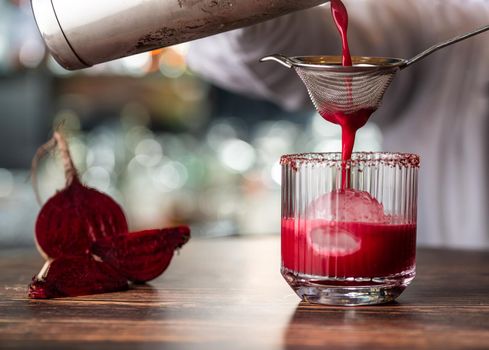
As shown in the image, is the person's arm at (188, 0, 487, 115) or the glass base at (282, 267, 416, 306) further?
the person's arm at (188, 0, 487, 115)

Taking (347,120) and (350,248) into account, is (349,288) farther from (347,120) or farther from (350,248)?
(347,120)

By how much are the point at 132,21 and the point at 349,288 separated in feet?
1.13

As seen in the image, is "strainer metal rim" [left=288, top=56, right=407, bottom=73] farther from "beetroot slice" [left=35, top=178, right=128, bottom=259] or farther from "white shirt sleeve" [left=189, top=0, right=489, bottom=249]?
"white shirt sleeve" [left=189, top=0, right=489, bottom=249]

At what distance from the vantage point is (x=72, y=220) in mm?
920

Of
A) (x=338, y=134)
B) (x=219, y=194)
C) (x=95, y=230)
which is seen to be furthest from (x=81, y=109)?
(x=95, y=230)

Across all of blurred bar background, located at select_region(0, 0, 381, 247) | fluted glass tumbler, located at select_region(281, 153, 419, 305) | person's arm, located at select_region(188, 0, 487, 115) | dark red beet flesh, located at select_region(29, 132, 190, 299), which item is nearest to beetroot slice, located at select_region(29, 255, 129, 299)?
dark red beet flesh, located at select_region(29, 132, 190, 299)

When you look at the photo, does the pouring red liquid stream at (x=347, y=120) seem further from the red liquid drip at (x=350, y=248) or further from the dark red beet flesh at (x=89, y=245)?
the dark red beet flesh at (x=89, y=245)

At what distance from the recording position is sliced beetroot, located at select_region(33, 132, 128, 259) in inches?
36.2

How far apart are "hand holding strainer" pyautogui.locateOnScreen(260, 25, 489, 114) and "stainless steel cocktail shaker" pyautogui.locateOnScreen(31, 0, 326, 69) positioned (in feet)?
0.18

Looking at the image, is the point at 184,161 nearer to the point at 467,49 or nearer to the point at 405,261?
the point at 467,49

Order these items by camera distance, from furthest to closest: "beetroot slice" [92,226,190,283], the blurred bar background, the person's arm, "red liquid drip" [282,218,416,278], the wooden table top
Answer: the blurred bar background → the person's arm → "beetroot slice" [92,226,190,283] → "red liquid drip" [282,218,416,278] → the wooden table top

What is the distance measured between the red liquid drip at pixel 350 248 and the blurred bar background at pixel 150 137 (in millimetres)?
1823

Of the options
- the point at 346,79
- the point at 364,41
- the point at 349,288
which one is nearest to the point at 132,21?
the point at 346,79

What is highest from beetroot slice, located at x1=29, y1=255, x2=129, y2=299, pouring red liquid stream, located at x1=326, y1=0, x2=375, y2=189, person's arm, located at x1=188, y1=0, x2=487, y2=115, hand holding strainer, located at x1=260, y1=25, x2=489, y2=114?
person's arm, located at x1=188, y1=0, x2=487, y2=115
